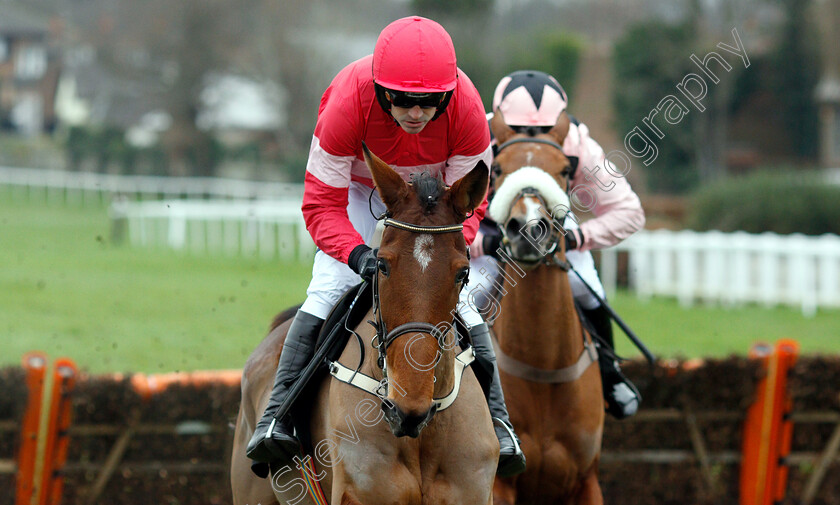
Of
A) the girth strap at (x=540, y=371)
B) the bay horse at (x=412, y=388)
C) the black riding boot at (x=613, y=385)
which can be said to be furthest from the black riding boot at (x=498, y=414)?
the black riding boot at (x=613, y=385)

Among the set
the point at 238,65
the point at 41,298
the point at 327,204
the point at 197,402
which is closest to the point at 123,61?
the point at 238,65

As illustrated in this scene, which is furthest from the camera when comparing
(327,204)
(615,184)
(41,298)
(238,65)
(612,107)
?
(238,65)

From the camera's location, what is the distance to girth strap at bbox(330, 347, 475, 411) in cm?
281

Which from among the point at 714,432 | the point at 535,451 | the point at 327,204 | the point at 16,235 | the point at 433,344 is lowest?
the point at 16,235

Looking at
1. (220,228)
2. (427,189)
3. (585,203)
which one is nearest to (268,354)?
(427,189)

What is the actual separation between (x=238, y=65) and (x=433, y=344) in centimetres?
3253

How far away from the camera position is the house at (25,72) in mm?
54062

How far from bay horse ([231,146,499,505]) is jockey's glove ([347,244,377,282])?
6 cm

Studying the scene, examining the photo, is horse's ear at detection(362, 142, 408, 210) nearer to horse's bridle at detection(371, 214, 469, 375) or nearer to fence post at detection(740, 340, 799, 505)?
horse's bridle at detection(371, 214, 469, 375)

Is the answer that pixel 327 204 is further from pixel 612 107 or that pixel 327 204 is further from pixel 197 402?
pixel 612 107

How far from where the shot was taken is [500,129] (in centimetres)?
420

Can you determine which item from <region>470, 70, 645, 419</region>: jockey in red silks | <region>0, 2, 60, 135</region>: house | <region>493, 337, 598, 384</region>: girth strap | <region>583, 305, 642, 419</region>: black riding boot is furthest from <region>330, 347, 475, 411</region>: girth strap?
<region>0, 2, 60, 135</region>: house

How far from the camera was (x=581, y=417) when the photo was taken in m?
4.00

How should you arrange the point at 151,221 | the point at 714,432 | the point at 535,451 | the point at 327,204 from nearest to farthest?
1. the point at 327,204
2. the point at 535,451
3. the point at 714,432
4. the point at 151,221
